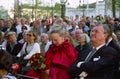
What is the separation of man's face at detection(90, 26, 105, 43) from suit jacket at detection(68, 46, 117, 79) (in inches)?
5.5

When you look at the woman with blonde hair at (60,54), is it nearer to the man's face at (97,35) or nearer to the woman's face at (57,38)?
the woman's face at (57,38)

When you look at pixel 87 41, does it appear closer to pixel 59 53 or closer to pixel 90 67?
pixel 59 53

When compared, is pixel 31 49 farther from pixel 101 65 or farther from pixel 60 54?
pixel 101 65

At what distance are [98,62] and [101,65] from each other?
0.06 meters

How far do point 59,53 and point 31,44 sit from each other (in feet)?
11.1

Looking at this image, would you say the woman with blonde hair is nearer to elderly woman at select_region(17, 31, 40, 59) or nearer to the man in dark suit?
the man in dark suit

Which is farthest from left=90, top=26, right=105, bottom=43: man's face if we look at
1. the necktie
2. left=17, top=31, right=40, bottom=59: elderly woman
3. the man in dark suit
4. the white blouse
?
left=17, top=31, right=40, bottom=59: elderly woman

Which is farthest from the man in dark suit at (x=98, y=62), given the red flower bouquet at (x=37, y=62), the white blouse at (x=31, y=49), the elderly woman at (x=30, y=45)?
the elderly woman at (x=30, y=45)

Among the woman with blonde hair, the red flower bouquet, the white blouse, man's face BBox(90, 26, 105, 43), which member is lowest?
the white blouse

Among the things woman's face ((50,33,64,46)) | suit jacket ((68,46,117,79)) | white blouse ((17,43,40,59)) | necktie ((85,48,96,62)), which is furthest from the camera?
white blouse ((17,43,40,59))

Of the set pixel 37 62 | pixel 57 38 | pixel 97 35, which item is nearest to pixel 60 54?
pixel 57 38

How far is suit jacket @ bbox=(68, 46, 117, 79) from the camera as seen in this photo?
217 inches

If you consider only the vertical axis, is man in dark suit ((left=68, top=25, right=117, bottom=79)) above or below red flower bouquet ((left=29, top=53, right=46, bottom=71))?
above

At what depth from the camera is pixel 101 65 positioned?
5500 millimetres
